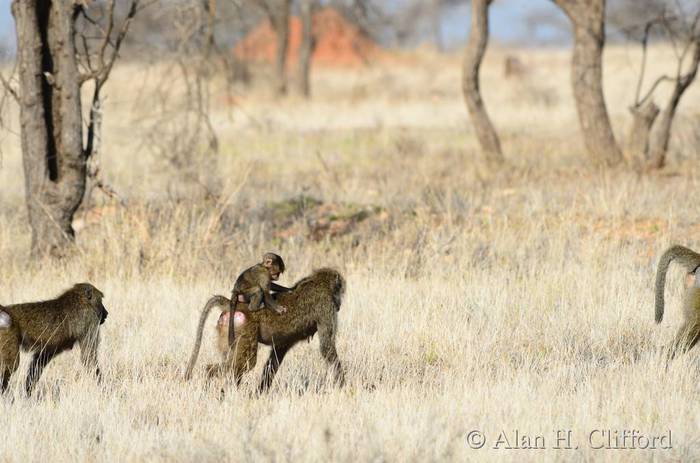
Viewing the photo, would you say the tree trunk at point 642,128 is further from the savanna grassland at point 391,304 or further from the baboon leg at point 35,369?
the baboon leg at point 35,369

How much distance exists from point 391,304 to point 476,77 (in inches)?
382

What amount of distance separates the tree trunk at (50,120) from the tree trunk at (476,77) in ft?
26.2

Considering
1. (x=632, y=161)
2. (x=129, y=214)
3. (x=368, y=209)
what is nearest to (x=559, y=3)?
(x=632, y=161)

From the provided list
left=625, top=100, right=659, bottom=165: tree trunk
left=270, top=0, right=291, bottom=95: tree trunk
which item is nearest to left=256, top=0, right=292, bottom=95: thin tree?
left=270, top=0, right=291, bottom=95: tree trunk

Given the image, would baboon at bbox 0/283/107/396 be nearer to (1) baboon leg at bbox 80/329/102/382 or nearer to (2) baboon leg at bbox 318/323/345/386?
(1) baboon leg at bbox 80/329/102/382

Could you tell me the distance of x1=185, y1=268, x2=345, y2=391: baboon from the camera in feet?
18.2

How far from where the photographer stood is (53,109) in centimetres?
970

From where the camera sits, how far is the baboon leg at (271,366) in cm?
592

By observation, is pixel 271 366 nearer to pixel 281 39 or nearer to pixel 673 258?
pixel 673 258

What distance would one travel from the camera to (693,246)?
9.63m

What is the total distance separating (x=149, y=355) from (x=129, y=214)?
12.1ft

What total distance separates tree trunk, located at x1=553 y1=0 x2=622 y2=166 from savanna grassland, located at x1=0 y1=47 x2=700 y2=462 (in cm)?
44

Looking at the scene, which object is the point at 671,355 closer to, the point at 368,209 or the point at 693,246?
the point at 693,246

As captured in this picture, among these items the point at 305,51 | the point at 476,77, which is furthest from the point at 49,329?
the point at 305,51
